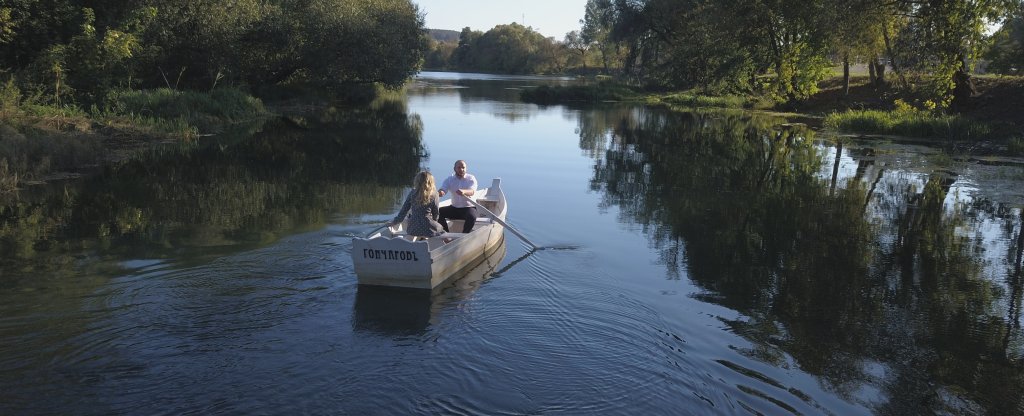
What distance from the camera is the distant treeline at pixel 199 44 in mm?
24203

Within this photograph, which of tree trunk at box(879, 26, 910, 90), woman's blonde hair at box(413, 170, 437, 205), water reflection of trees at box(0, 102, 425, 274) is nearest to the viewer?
woman's blonde hair at box(413, 170, 437, 205)

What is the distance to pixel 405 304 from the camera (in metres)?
8.82

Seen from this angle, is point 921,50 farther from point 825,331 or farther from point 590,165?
point 825,331

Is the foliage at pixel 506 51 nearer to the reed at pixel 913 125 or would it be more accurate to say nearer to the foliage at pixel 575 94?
the foliage at pixel 575 94

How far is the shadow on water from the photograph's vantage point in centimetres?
803

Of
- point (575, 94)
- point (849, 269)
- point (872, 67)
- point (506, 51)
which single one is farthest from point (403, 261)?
point (506, 51)

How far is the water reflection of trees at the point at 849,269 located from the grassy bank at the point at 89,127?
12.8 m

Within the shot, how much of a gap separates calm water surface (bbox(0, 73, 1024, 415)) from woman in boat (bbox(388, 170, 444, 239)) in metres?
0.92

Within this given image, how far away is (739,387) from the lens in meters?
6.66

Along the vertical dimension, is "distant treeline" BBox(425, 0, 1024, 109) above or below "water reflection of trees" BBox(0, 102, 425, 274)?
above

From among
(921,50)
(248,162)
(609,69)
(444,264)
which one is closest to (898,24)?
(921,50)

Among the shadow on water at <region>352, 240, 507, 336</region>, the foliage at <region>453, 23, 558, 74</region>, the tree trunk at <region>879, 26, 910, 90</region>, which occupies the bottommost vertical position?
the shadow on water at <region>352, 240, 507, 336</region>

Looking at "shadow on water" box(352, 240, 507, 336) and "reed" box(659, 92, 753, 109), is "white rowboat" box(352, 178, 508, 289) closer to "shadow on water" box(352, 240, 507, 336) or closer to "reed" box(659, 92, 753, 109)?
"shadow on water" box(352, 240, 507, 336)

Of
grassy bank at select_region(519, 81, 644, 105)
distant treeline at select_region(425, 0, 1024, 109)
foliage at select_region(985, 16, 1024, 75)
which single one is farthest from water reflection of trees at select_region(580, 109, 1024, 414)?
grassy bank at select_region(519, 81, 644, 105)
